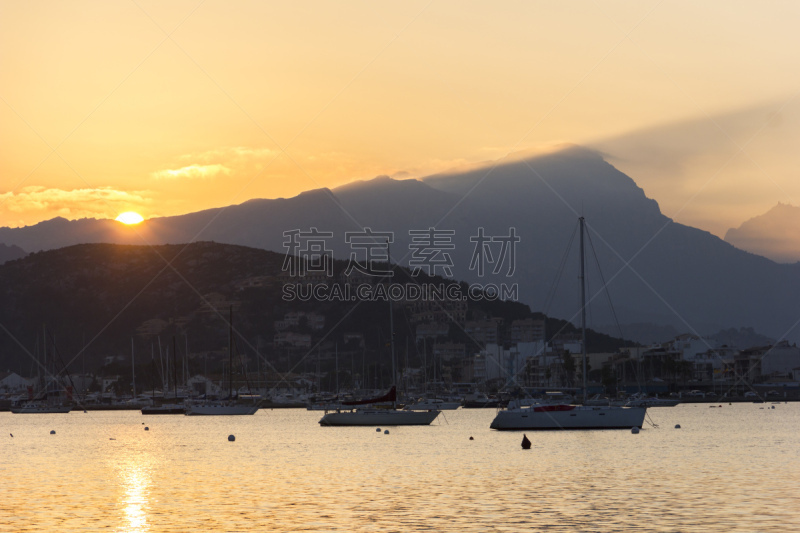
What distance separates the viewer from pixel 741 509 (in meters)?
36.1

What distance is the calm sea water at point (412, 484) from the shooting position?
3409cm

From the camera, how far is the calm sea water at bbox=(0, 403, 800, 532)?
3409 cm

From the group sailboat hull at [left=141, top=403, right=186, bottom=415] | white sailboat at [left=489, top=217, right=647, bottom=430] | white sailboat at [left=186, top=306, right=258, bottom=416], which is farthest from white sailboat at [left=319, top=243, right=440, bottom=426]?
sailboat hull at [left=141, top=403, right=186, bottom=415]

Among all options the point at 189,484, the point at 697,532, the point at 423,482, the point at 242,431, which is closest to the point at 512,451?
the point at 423,482

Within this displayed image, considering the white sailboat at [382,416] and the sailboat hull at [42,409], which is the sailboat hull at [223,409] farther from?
the white sailboat at [382,416]

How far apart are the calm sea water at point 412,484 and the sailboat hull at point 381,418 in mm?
11631

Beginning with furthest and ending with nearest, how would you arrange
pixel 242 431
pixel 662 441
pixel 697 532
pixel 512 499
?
pixel 242 431, pixel 662 441, pixel 512 499, pixel 697 532

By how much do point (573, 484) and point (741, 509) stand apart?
34.6 feet

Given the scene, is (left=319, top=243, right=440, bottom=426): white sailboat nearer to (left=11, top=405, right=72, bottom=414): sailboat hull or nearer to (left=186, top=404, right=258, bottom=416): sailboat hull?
(left=186, top=404, right=258, bottom=416): sailboat hull

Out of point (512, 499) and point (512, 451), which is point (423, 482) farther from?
point (512, 451)

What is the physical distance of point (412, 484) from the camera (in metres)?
46.4

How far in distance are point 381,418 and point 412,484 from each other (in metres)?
51.5

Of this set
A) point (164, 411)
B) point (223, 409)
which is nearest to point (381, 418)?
point (223, 409)

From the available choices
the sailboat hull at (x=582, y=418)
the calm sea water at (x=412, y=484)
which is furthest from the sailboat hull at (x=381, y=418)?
the sailboat hull at (x=582, y=418)
